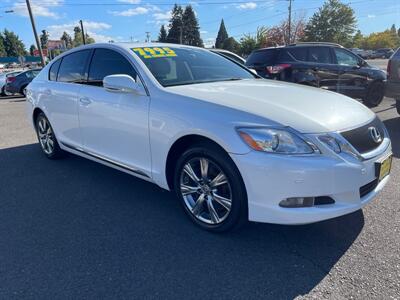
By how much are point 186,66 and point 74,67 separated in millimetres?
1677

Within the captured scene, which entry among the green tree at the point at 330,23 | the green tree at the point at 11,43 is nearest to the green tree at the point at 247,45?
the green tree at the point at 330,23

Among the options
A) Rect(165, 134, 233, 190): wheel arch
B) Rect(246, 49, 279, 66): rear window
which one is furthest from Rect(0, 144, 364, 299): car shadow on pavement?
Rect(246, 49, 279, 66): rear window

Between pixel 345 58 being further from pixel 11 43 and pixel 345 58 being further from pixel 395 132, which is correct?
pixel 11 43

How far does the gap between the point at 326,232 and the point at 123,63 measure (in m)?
2.62

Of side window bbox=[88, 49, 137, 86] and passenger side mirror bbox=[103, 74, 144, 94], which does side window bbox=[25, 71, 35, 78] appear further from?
passenger side mirror bbox=[103, 74, 144, 94]

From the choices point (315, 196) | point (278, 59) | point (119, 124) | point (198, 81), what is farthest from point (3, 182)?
point (278, 59)

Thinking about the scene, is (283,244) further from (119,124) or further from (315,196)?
(119,124)

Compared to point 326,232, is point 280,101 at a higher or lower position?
higher

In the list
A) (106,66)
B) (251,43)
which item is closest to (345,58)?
(106,66)

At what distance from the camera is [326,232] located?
303 centimetres

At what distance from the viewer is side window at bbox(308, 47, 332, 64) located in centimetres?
863

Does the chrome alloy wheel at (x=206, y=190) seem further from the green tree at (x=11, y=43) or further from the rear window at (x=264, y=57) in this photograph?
the green tree at (x=11, y=43)

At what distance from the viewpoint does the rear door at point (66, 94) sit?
435 centimetres

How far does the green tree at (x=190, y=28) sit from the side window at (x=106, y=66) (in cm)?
8673
